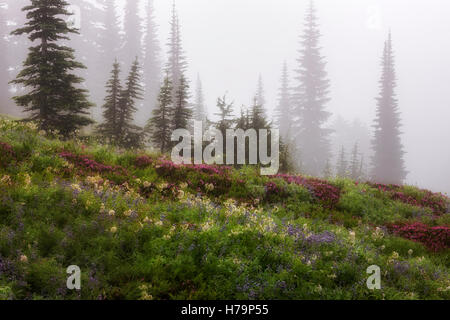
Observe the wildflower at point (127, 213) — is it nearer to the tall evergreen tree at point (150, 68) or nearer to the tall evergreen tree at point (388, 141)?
the tall evergreen tree at point (388, 141)

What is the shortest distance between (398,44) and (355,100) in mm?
73384

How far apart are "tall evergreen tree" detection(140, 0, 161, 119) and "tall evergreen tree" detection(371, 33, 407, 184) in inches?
1392

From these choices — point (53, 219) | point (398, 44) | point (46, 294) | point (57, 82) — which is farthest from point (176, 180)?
point (398, 44)

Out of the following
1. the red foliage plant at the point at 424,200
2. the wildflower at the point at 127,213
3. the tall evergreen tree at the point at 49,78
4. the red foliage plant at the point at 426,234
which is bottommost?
the red foliage plant at the point at 426,234

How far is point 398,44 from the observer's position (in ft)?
593

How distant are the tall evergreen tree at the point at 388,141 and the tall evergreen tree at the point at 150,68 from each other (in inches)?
1392

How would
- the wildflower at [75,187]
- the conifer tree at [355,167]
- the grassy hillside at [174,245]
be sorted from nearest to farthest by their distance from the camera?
the grassy hillside at [174,245] < the wildflower at [75,187] < the conifer tree at [355,167]

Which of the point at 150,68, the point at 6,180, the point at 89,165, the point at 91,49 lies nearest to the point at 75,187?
the point at 6,180

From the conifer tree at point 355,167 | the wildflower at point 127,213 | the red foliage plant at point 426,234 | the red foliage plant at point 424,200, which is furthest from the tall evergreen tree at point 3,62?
the red foliage plant at point 426,234

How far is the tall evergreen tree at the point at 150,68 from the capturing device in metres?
50.8

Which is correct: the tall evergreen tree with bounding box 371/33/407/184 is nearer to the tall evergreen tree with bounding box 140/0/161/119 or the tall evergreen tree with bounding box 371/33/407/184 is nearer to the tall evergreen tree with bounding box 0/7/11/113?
the tall evergreen tree with bounding box 140/0/161/119

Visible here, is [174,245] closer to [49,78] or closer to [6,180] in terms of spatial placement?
[6,180]

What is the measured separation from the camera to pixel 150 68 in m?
52.2

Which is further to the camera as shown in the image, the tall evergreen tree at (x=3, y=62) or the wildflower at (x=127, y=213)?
the tall evergreen tree at (x=3, y=62)
